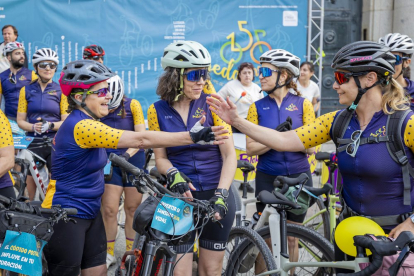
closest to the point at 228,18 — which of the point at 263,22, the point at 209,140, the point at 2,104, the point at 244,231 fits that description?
the point at 263,22

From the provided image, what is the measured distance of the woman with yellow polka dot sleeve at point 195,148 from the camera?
425 cm

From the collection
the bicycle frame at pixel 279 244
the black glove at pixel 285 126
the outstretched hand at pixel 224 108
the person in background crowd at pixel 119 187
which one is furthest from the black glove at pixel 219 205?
the person in background crowd at pixel 119 187

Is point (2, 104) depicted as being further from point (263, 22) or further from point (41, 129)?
point (263, 22)

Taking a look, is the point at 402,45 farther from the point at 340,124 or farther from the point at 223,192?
the point at 223,192

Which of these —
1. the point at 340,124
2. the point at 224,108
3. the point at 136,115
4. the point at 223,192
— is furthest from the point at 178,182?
the point at 136,115

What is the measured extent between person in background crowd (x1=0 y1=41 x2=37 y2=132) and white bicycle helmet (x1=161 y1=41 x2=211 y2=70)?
4947 millimetres

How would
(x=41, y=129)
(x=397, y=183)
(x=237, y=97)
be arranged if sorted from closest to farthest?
(x=397, y=183) → (x=41, y=129) → (x=237, y=97)

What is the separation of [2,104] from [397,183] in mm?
7091

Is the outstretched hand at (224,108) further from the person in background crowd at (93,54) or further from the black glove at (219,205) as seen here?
the person in background crowd at (93,54)

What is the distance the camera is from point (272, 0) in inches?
455

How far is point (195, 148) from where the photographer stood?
14.1 ft

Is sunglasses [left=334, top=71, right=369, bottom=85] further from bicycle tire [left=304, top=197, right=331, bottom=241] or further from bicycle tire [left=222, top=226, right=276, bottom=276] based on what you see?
bicycle tire [left=304, top=197, right=331, bottom=241]

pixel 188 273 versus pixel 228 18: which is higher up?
pixel 228 18

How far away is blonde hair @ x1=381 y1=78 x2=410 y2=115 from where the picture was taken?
3.39 m
